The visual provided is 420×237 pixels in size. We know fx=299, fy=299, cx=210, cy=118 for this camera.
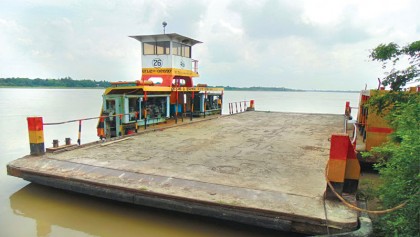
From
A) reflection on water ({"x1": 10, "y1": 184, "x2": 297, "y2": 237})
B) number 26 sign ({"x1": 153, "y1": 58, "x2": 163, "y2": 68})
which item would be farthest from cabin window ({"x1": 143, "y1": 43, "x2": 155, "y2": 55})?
reflection on water ({"x1": 10, "y1": 184, "x2": 297, "y2": 237})

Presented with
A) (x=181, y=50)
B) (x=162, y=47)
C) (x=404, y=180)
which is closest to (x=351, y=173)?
(x=404, y=180)

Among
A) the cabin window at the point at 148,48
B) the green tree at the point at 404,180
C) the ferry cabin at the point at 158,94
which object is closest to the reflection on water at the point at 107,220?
the green tree at the point at 404,180

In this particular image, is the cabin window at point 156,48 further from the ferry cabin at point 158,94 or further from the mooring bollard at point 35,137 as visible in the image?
the mooring bollard at point 35,137

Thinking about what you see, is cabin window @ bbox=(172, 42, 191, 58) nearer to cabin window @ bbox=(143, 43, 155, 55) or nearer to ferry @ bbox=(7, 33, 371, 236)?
cabin window @ bbox=(143, 43, 155, 55)

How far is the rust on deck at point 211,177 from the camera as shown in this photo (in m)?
4.08

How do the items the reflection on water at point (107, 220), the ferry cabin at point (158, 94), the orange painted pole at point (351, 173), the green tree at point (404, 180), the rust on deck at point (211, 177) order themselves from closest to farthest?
the green tree at point (404, 180) → the rust on deck at point (211, 177) → the orange painted pole at point (351, 173) → the reflection on water at point (107, 220) → the ferry cabin at point (158, 94)

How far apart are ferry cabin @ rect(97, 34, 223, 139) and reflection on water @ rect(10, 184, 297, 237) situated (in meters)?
4.07

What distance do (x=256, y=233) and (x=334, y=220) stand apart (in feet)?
4.37

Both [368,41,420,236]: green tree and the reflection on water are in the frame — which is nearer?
[368,41,420,236]: green tree

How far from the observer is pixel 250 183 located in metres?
5.05

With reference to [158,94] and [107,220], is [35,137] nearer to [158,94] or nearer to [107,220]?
[107,220]

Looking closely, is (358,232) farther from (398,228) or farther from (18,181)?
(18,181)

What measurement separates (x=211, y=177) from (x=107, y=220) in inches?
75.0

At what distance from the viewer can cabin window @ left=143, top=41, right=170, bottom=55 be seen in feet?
50.1
